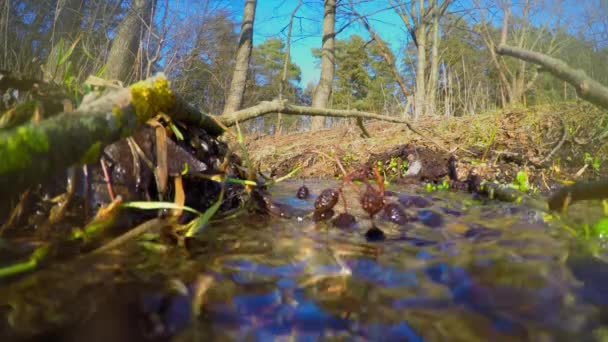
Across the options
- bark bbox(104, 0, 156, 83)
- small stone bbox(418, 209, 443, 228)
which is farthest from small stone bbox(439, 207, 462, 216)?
bark bbox(104, 0, 156, 83)

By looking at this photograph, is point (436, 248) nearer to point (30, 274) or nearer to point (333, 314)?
point (333, 314)

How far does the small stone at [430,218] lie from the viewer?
4.57 ft

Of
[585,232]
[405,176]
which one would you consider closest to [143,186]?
[585,232]

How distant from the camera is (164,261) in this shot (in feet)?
2.78

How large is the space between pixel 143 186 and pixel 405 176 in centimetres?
286

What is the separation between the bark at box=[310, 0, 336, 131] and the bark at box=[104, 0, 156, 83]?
208 inches

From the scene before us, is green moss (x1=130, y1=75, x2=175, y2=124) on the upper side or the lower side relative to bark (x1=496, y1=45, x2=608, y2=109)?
lower

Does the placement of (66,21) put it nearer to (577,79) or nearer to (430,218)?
(430,218)

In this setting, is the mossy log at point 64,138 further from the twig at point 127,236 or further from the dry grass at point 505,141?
the dry grass at point 505,141

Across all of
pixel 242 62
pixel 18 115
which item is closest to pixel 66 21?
pixel 242 62

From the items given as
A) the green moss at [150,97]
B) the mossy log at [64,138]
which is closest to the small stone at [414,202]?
the green moss at [150,97]

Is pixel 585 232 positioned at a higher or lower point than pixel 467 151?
lower

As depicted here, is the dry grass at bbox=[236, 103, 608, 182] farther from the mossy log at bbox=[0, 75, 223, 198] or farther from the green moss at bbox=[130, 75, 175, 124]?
the mossy log at bbox=[0, 75, 223, 198]

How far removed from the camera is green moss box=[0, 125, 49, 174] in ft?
1.84
